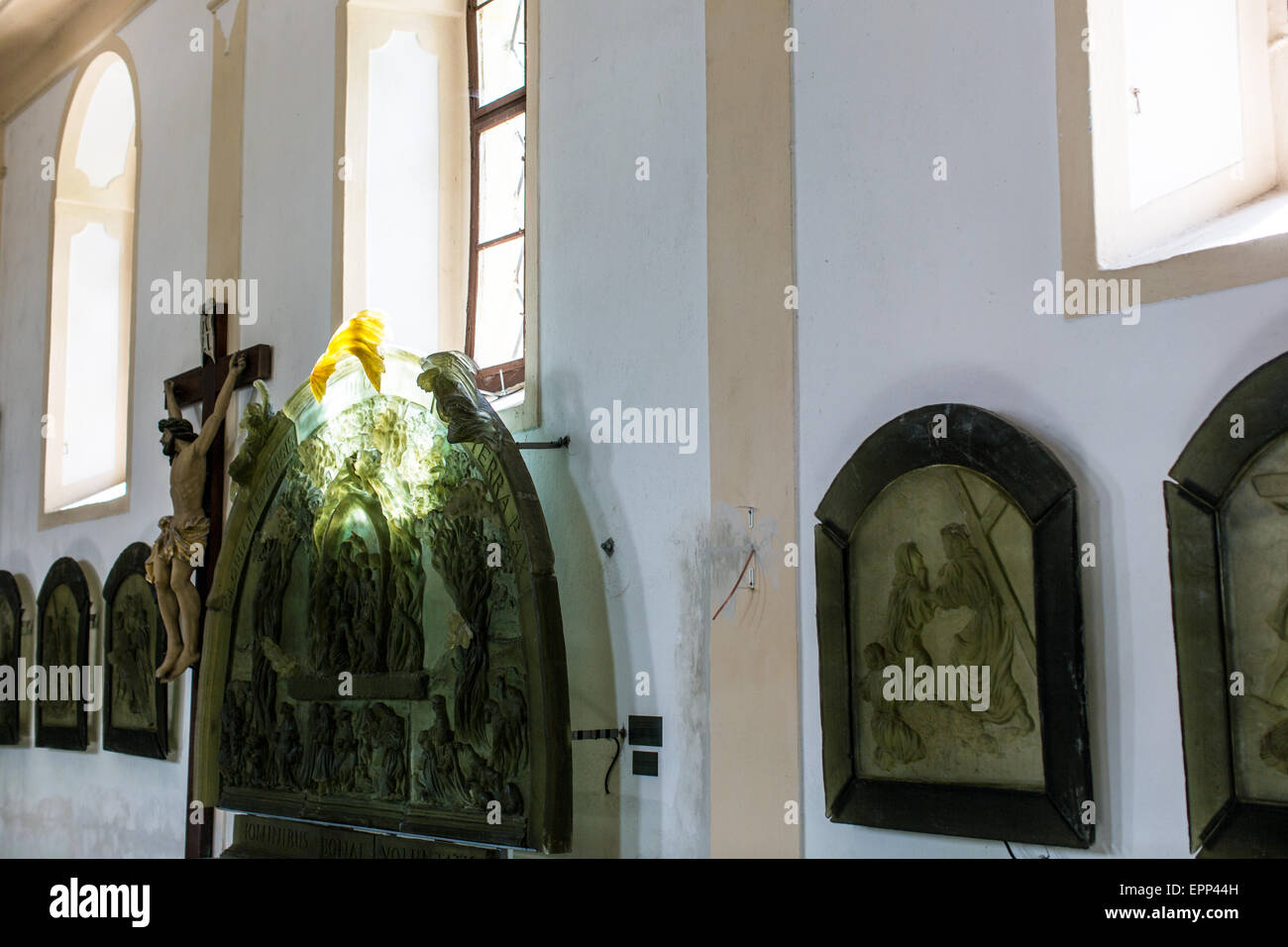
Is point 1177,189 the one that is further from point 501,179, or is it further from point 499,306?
point 501,179

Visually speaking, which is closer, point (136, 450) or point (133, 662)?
point (133, 662)

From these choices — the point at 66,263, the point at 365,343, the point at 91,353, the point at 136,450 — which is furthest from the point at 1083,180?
the point at 66,263

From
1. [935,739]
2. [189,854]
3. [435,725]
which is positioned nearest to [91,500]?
[189,854]

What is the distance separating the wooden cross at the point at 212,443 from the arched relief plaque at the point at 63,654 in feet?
5.07

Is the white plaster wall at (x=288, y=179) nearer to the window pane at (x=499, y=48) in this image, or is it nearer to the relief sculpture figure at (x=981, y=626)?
the window pane at (x=499, y=48)

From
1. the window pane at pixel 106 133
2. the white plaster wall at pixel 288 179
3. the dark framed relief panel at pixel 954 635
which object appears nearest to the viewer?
the dark framed relief panel at pixel 954 635

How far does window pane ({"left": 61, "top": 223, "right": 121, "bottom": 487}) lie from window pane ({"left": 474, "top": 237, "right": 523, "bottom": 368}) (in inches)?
168

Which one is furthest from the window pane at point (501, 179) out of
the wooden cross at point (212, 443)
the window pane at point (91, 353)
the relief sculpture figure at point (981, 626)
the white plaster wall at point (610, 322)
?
the window pane at point (91, 353)

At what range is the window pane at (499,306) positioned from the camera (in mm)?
6375

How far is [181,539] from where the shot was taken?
7.43 meters

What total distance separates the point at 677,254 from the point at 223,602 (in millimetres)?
2910

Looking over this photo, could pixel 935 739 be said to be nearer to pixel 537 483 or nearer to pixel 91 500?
pixel 537 483

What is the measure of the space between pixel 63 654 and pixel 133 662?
1214 mm

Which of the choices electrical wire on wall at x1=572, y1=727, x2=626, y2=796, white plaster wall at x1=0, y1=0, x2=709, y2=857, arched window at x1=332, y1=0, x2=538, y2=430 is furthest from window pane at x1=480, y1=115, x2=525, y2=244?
electrical wire on wall at x1=572, y1=727, x2=626, y2=796
